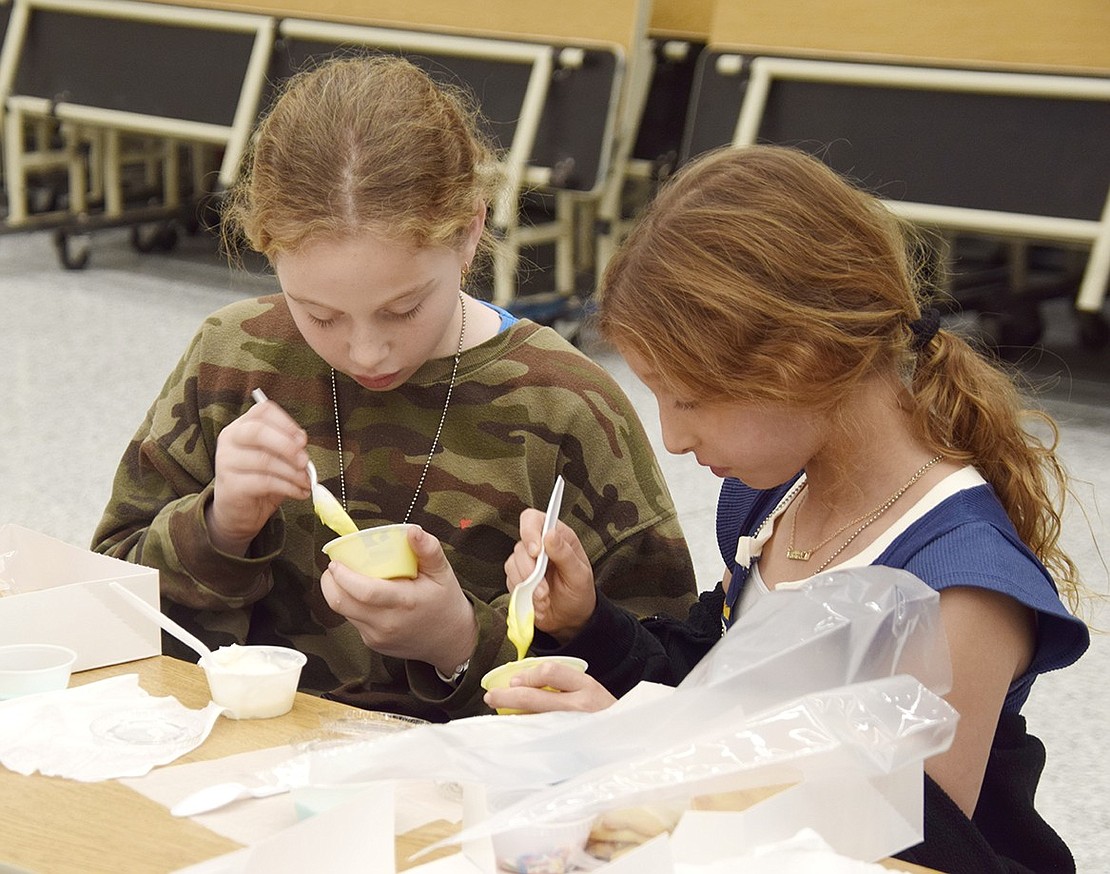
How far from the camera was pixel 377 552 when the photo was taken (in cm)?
113

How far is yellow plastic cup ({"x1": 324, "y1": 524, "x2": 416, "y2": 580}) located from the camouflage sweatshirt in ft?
0.87

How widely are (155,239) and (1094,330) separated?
3514mm

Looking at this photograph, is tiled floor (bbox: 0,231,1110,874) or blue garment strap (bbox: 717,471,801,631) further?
tiled floor (bbox: 0,231,1110,874)

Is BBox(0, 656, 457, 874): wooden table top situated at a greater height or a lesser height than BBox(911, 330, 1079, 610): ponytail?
lesser

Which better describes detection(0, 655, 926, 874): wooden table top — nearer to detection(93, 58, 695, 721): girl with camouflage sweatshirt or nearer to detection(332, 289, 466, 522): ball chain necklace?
detection(93, 58, 695, 721): girl with camouflage sweatshirt

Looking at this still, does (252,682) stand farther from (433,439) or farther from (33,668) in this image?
(433,439)

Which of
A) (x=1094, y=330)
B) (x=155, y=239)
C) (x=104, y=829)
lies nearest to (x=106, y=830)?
(x=104, y=829)

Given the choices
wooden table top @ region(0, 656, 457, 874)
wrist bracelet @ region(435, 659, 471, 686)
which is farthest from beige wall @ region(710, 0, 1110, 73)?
wooden table top @ region(0, 656, 457, 874)

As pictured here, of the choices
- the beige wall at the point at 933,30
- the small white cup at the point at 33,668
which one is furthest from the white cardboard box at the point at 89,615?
the beige wall at the point at 933,30

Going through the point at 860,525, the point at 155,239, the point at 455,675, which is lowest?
the point at 155,239

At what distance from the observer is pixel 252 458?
1.22 m

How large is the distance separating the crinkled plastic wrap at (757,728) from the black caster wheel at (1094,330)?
4.11 meters

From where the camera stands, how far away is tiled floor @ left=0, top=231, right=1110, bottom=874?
217 cm

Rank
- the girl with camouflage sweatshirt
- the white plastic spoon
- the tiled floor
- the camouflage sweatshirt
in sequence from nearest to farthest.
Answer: the white plastic spoon < the girl with camouflage sweatshirt < the camouflage sweatshirt < the tiled floor
